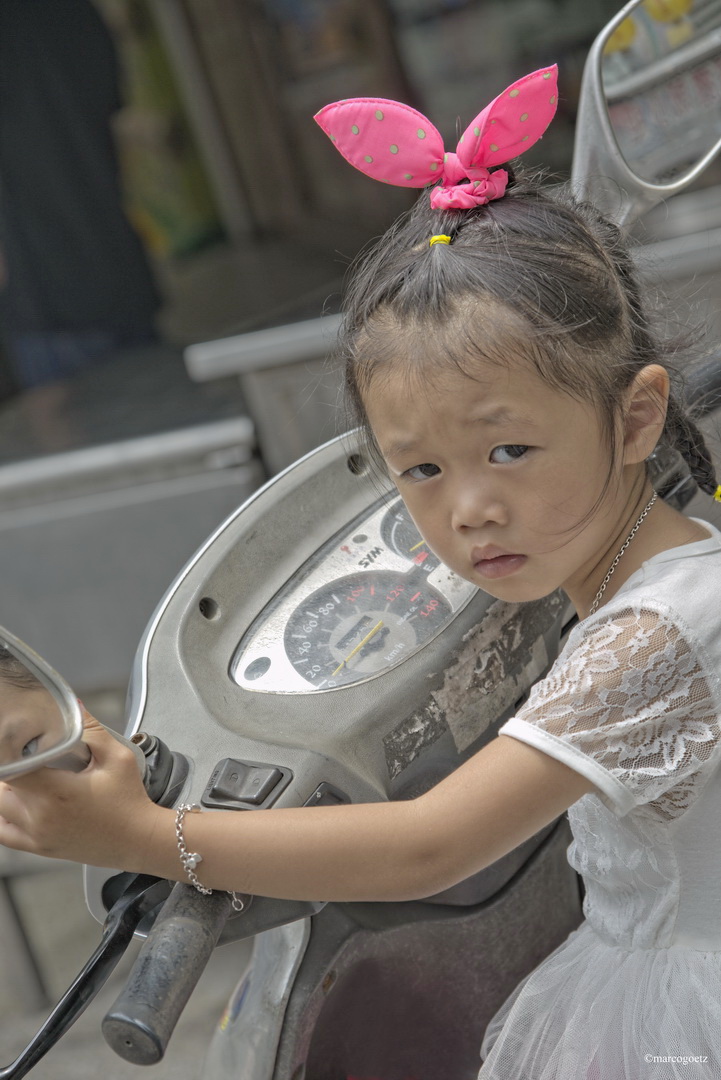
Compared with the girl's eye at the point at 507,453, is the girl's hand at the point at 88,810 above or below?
below

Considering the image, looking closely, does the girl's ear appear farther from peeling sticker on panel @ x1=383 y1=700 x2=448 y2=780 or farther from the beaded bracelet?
the beaded bracelet

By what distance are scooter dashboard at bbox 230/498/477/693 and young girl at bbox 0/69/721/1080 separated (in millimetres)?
172

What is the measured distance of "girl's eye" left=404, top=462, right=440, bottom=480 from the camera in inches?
36.6

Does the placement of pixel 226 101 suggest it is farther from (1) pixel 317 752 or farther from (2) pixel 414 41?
(1) pixel 317 752

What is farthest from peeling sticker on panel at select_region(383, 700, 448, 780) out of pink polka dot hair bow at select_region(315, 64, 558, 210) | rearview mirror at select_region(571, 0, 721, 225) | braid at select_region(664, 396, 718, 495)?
rearview mirror at select_region(571, 0, 721, 225)

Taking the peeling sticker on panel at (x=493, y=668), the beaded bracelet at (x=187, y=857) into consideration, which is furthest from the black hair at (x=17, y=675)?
the peeling sticker on panel at (x=493, y=668)

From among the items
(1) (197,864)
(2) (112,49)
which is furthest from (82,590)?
(1) (197,864)

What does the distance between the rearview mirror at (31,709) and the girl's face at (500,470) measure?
346 mm

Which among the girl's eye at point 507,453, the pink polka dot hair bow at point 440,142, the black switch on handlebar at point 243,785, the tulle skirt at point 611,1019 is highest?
the pink polka dot hair bow at point 440,142

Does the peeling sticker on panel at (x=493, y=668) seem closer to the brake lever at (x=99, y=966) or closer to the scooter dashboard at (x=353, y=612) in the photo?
the scooter dashboard at (x=353, y=612)

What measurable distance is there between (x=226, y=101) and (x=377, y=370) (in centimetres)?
400

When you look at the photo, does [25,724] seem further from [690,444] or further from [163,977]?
[690,444]

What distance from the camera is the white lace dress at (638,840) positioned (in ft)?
2.90

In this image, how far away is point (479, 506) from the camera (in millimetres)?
901
